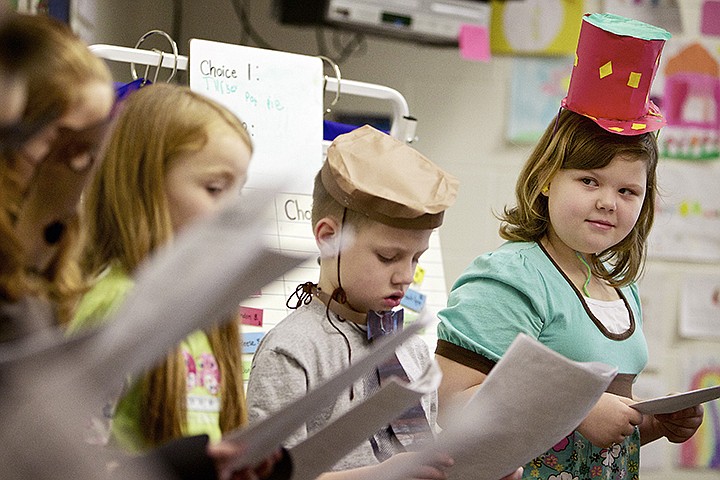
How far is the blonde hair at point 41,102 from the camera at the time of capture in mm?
635

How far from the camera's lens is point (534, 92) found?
3.21 m

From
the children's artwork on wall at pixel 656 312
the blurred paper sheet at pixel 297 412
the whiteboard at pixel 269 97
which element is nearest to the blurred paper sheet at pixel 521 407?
the blurred paper sheet at pixel 297 412

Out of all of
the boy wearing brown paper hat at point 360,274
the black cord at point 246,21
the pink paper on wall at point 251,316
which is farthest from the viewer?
the black cord at point 246,21

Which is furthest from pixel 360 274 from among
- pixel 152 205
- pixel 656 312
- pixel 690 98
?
pixel 690 98

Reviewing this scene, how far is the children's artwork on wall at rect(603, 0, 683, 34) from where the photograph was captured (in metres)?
3.25

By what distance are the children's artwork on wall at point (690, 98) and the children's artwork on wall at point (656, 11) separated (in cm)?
7

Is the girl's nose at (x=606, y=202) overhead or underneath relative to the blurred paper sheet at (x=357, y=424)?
underneath

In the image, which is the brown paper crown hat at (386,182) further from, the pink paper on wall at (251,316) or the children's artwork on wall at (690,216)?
the children's artwork on wall at (690,216)

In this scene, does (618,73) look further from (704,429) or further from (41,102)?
(704,429)

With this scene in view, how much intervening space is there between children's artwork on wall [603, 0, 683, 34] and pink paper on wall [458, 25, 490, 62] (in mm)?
551

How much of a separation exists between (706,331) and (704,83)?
0.82 m

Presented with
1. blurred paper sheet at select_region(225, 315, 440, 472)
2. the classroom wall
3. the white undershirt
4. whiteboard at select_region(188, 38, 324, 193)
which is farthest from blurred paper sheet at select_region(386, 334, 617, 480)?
the classroom wall

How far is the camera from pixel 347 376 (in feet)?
2.34

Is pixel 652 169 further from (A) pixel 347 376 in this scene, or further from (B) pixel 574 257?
(A) pixel 347 376
